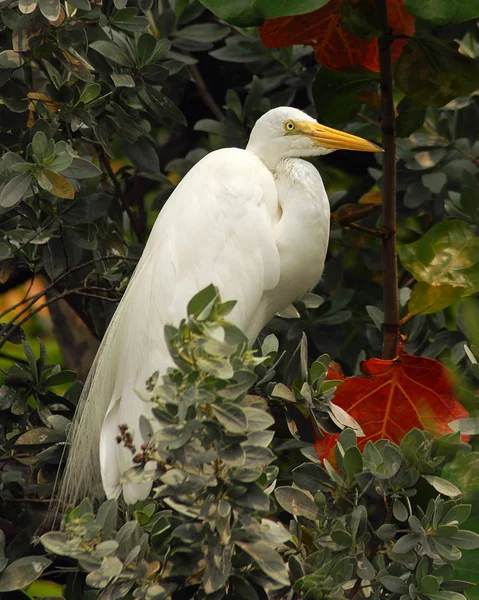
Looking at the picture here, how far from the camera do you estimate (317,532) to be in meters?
1.52

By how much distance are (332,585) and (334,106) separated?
1267mm

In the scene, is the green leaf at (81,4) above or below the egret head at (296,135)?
above

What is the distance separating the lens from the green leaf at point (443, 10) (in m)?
1.75

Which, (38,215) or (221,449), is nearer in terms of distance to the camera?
(221,449)

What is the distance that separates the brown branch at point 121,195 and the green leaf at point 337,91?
558 millimetres

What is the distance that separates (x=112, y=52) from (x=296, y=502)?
3.60 feet

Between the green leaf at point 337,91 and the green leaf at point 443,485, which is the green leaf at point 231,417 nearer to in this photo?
the green leaf at point 443,485

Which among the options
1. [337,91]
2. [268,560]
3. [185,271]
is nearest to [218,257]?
[185,271]

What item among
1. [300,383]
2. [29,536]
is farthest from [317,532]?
[29,536]

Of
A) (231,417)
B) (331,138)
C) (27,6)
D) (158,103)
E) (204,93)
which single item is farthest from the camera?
(204,93)

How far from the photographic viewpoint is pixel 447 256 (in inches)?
81.6

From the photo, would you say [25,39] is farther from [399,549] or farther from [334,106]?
[399,549]

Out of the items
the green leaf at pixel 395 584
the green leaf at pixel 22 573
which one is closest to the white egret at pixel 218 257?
the green leaf at pixel 22 573

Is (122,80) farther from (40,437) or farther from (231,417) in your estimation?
(231,417)
